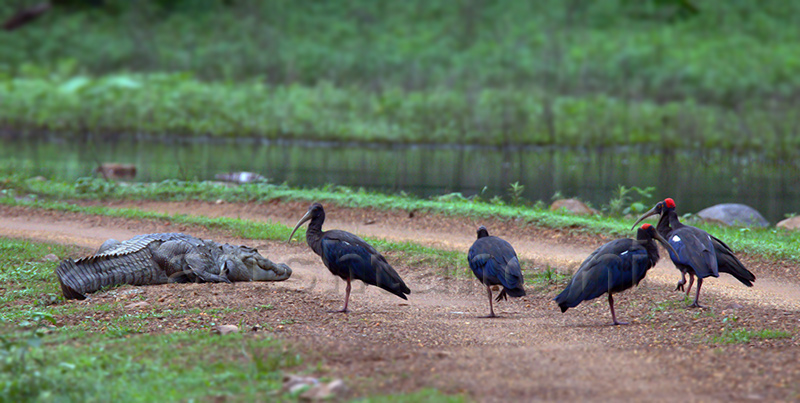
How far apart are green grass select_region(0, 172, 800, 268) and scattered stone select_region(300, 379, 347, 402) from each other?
5.85 meters

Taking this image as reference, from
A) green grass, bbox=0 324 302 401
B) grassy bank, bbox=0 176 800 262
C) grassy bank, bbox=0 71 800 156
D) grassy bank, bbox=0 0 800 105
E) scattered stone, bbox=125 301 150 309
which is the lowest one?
scattered stone, bbox=125 301 150 309

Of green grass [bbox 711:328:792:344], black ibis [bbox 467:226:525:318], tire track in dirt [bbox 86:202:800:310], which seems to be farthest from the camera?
tire track in dirt [bbox 86:202:800:310]

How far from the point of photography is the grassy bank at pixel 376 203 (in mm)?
12719

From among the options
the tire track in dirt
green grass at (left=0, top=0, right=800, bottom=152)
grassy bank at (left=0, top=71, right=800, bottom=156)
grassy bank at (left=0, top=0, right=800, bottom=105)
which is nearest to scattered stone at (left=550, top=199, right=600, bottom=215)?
the tire track in dirt

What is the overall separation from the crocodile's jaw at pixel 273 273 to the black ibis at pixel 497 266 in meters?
3.06

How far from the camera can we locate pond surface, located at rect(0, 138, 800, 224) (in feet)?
74.7

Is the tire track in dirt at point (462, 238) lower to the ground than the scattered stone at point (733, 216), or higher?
lower

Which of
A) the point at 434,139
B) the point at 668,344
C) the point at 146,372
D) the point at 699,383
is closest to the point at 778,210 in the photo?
the point at 668,344

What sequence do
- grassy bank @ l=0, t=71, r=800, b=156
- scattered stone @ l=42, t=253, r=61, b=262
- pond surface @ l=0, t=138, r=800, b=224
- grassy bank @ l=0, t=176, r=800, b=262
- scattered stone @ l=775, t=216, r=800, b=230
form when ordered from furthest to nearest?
1. grassy bank @ l=0, t=71, r=800, b=156
2. pond surface @ l=0, t=138, r=800, b=224
3. scattered stone @ l=775, t=216, r=800, b=230
4. grassy bank @ l=0, t=176, r=800, b=262
5. scattered stone @ l=42, t=253, r=61, b=262

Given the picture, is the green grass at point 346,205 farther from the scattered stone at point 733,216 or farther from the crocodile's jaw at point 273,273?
the crocodile's jaw at point 273,273

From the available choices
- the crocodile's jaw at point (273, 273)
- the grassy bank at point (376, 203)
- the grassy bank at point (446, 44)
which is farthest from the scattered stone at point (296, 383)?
the grassy bank at point (446, 44)

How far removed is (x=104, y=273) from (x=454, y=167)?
72.2ft

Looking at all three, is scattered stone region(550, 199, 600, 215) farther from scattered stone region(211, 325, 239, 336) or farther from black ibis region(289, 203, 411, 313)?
scattered stone region(211, 325, 239, 336)

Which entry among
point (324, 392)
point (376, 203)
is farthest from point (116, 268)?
point (376, 203)
